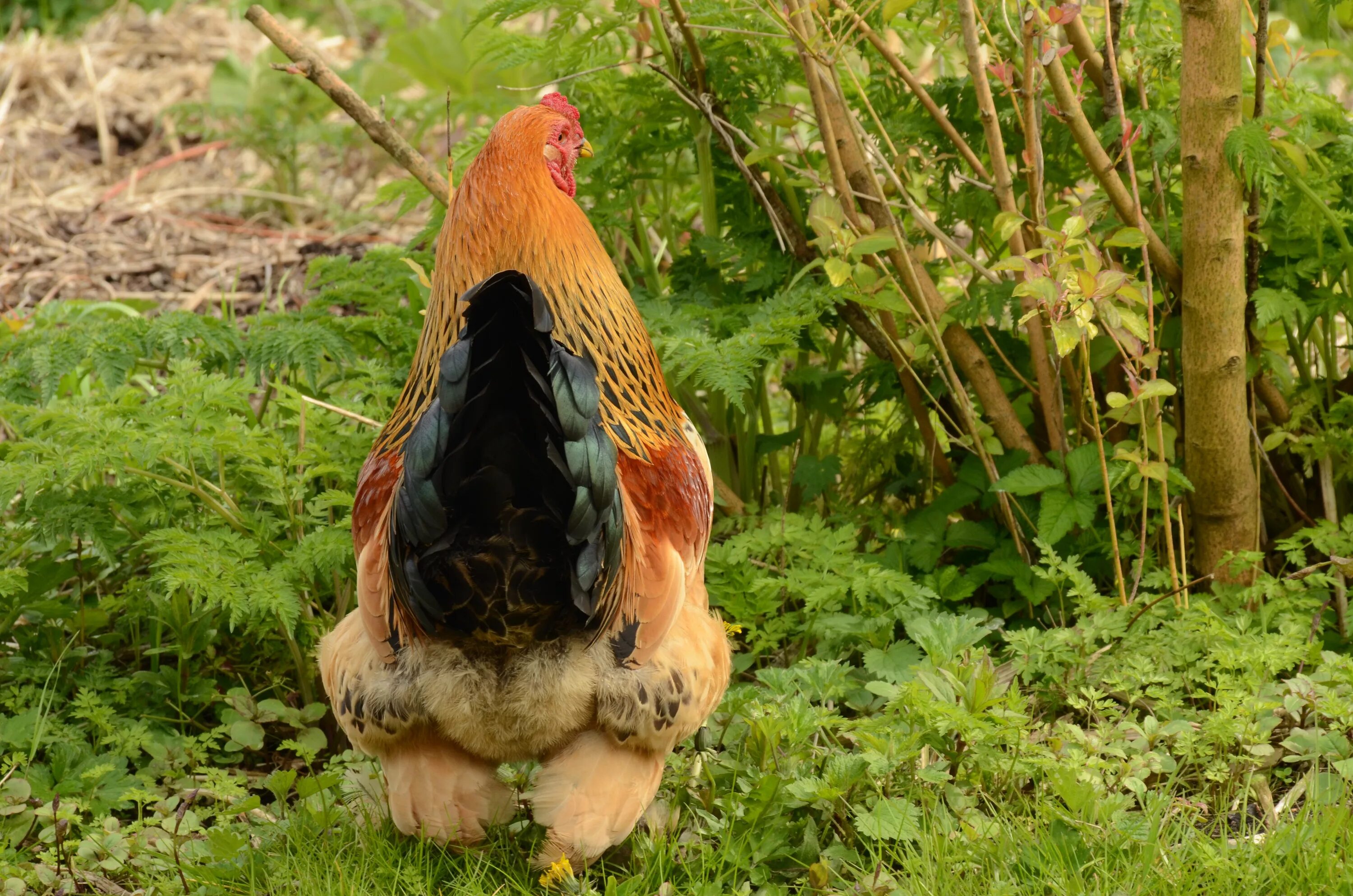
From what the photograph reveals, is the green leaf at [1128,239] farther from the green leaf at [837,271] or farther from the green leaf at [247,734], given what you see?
the green leaf at [247,734]

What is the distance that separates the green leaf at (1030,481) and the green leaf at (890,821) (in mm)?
1036

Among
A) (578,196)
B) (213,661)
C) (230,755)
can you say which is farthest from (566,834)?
(578,196)

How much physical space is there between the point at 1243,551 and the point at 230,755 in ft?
9.27

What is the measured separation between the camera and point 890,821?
2.60m

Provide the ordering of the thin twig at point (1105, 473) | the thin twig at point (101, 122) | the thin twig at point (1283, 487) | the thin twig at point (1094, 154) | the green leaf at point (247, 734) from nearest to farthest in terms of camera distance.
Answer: the thin twig at point (1094, 154)
the thin twig at point (1105, 473)
the green leaf at point (247, 734)
the thin twig at point (1283, 487)
the thin twig at point (101, 122)

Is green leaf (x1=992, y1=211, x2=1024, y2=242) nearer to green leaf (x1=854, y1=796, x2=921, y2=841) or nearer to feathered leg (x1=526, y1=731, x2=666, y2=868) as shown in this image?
green leaf (x1=854, y1=796, x2=921, y2=841)

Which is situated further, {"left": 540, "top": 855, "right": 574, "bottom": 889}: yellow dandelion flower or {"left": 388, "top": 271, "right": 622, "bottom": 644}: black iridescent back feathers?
{"left": 540, "top": 855, "right": 574, "bottom": 889}: yellow dandelion flower

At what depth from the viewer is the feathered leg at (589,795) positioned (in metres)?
2.48

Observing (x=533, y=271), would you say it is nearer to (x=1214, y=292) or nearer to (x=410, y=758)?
(x=410, y=758)

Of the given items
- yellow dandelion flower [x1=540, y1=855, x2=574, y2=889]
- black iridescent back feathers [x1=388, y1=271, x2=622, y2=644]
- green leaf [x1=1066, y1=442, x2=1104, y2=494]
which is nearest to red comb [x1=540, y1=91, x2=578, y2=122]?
black iridescent back feathers [x1=388, y1=271, x2=622, y2=644]

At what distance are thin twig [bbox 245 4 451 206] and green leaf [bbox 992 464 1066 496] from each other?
1.77m

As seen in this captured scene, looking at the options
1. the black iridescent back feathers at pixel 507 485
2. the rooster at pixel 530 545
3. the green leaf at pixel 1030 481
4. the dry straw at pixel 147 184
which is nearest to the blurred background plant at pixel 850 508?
the green leaf at pixel 1030 481

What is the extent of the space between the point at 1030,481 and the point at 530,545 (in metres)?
1.74

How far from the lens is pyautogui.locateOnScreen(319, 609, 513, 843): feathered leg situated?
246 centimetres
